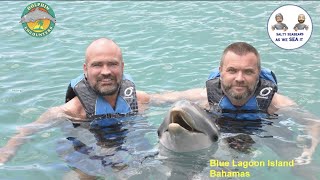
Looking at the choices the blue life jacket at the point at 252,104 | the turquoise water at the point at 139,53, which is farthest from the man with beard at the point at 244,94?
the turquoise water at the point at 139,53

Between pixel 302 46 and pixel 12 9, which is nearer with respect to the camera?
pixel 302 46

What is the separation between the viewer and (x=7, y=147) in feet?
20.1

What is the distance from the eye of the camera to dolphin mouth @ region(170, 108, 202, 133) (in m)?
5.25

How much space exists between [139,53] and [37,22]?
9.93 feet

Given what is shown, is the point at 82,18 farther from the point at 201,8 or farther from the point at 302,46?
the point at 302,46

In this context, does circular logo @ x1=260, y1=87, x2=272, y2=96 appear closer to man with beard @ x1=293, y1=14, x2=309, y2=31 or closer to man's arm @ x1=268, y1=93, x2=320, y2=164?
man's arm @ x1=268, y1=93, x2=320, y2=164

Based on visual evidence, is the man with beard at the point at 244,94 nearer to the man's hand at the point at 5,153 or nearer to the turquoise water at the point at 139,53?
the turquoise water at the point at 139,53

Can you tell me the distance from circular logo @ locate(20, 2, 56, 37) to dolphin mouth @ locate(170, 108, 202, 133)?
7.35m

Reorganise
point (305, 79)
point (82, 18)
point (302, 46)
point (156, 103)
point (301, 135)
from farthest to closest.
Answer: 1. point (82, 18)
2. point (302, 46)
3. point (305, 79)
4. point (156, 103)
5. point (301, 135)

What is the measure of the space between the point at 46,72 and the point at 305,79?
5.28 m

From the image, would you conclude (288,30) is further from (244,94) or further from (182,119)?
(182,119)

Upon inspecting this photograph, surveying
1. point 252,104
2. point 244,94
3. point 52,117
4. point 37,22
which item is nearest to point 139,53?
point 37,22

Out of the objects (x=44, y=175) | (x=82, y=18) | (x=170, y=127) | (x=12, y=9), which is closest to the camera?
(x=170, y=127)

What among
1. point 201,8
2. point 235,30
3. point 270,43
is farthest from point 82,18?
point 270,43
